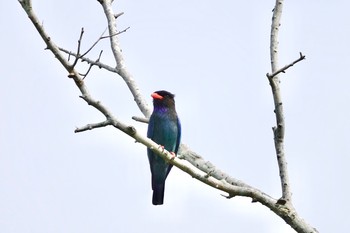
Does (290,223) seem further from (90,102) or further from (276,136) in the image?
(90,102)

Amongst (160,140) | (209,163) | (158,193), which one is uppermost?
(160,140)

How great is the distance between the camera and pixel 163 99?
34.1 feet

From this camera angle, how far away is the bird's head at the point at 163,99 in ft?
34.0

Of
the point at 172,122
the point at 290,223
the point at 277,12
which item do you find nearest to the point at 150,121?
the point at 172,122

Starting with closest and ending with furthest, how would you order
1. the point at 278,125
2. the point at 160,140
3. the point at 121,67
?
the point at 278,125 < the point at 121,67 < the point at 160,140

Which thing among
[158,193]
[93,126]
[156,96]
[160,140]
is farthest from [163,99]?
[93,126]

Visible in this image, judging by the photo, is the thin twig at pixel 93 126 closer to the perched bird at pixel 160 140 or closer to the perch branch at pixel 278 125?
the perch branch at pixel 278 125

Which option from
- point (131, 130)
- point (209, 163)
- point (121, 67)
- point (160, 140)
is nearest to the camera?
point (131, 130)

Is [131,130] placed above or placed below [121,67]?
below

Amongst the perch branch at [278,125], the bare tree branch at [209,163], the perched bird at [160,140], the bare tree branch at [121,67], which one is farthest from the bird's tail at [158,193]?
the perch branch at [278,125]

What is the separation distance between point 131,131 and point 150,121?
3735mm

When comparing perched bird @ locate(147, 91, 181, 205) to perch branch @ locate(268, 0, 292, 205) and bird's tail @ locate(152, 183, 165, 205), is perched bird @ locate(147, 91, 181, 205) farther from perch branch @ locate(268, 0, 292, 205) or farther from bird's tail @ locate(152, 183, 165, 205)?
perch branch @ locate(268, 0, 292, 205)

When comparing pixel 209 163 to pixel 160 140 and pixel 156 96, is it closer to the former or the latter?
pixel 160 140

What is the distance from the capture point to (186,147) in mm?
8742
